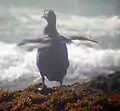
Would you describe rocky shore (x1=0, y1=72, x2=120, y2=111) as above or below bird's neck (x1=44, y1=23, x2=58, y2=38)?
below

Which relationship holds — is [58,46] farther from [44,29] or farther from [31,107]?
[31,107]

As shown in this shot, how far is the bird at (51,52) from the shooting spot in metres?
8.74

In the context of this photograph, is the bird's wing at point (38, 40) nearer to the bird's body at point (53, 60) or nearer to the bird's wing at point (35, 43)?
the bird's wing at point (35, 43)

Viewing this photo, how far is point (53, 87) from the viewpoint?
9016 millimetres

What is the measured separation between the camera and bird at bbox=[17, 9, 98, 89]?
874cm

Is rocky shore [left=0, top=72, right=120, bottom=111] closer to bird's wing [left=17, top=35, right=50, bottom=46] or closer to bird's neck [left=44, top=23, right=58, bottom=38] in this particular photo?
bird's wing [left=17, top=35, right=50, bottom=46]

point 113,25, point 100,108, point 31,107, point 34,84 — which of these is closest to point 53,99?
point 31,107

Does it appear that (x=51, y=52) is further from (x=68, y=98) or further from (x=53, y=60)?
(x=68, y=98)

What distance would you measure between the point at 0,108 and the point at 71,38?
2135mm

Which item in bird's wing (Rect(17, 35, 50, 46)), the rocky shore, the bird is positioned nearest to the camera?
the rocky shore

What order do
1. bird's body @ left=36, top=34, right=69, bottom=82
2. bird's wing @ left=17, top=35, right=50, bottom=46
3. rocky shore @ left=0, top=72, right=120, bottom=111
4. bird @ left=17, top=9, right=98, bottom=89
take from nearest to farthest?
rocky shore @ left=0, top=72, right=120, bottom=111 < bird's wing @ left=17, top=35, right=50, bottom=46 < bird @ left=17, top=9, right=98, bottom=89 < bird's body @ left=36, top=34, right=69, bottom=82

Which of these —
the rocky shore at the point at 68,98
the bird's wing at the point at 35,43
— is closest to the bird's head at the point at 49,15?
the bird's wing at the point at 35,43

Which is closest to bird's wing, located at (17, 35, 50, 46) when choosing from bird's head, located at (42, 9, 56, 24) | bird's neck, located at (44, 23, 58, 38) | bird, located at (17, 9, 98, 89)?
bird, located at (17, 9, 98, 89)

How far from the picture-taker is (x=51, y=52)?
29.1ft
